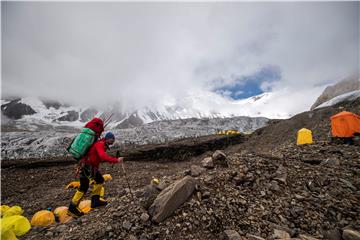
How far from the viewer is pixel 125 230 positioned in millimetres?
2928

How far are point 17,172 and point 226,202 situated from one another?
45.1 ft

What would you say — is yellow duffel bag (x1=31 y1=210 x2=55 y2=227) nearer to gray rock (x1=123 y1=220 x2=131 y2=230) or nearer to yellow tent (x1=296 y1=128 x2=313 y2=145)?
gray rock (x1=123 y1=220 x2=131 y2=230)

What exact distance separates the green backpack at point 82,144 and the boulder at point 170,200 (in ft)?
6.95

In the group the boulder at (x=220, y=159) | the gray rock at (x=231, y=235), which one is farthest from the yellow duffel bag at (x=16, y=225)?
the boulder at (x=220, y=159)

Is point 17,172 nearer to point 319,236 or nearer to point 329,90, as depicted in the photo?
point 319,236

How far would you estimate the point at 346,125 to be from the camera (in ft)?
23.2

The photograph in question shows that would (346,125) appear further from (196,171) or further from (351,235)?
(196,171)

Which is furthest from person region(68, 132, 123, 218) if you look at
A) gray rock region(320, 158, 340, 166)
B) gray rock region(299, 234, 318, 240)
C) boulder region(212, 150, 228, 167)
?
gray rock region(320, 158, 340, 166)

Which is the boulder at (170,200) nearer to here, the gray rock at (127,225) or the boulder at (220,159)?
the gray rock at (127,225)

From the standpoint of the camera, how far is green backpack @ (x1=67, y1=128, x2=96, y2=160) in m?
4.06

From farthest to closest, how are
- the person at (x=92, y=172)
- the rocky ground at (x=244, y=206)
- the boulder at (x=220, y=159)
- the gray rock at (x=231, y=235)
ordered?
the boulder at (x=220, y=159) < the person at (x=92, y=172) < the rocky ground at (x=244, y=206) < the gray rock at (x=231, y=235)

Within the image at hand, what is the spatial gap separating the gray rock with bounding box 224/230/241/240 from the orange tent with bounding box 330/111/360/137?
290 inches

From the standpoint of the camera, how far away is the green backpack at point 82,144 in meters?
4.06

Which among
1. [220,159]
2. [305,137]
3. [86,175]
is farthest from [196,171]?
[305,137]
